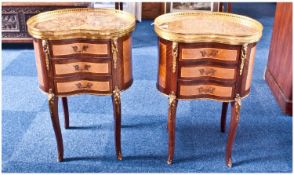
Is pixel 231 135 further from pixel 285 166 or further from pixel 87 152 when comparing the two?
pixel 87 152

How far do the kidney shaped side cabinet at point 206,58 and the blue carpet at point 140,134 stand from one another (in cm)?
31

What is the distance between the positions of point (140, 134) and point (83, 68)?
703mm

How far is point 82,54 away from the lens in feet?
5.43

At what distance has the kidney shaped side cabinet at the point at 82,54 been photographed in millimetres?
1606

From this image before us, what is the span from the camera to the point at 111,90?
1762mm

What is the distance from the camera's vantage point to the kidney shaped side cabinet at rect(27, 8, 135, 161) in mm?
1606

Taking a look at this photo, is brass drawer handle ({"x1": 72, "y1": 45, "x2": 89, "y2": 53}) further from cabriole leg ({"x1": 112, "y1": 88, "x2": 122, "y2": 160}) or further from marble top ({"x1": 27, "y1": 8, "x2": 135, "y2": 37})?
cabriole leg ({"x1": 112, "y1": 88, "x2": 122, "y2": 160})

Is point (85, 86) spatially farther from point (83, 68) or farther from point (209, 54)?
point (209, 54)

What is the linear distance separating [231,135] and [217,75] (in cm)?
39

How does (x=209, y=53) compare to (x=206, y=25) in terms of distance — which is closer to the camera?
(x=209, y=53)

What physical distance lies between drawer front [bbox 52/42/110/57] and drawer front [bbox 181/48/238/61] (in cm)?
36

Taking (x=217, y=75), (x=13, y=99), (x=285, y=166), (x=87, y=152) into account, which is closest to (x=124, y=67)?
(x=217, y=75)

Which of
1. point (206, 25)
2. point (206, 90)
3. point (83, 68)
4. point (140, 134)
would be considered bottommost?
point (140, 134)

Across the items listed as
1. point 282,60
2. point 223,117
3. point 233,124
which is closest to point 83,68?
point 233,124
